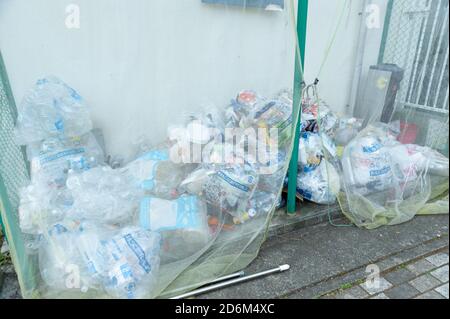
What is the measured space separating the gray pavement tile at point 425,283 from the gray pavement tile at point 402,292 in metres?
0.04

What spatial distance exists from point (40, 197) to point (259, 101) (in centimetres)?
141

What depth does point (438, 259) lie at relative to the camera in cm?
184

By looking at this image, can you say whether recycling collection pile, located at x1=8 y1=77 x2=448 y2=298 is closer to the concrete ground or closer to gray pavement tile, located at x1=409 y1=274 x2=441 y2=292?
the concrete ground

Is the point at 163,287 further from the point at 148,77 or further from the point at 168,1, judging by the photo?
the point at 168,1

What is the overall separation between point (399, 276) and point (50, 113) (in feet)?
7.73

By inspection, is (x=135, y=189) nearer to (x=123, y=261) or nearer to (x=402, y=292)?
(x=123, y=261)

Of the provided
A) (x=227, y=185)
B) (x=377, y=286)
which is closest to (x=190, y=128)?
(x=227, y=185)

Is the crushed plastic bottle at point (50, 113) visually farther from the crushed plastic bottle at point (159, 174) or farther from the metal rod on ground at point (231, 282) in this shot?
the metal rod on ground at point (231, 282)

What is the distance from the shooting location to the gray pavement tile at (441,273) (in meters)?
1.69

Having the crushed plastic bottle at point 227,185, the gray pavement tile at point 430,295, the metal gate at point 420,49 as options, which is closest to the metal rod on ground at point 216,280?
the crushed plastic bottle at point 227,185

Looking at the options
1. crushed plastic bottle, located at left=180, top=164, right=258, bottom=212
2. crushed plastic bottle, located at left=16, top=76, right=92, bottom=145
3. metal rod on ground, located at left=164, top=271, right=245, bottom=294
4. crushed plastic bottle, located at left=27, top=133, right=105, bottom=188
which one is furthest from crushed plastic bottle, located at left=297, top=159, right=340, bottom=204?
crushed plastic bottle, located at left=16, top=76, right=92, bottom=145

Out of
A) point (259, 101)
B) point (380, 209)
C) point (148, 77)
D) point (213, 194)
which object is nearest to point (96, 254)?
point (213, 194)

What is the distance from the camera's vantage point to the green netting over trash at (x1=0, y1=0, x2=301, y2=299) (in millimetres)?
1566

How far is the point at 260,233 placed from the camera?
1796mm
